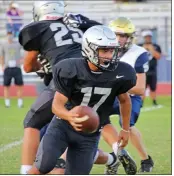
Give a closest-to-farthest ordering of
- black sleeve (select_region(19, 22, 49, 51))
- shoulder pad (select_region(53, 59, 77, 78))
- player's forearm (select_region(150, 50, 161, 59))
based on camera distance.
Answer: shoulder pad (select_region(53, 59, 77, 78)) → black sleeve (select_region(19, 22, 49, 51)) → player's forearm (select_region(150, 50, 161, 59))

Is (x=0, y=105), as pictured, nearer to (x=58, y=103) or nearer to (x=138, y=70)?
(x=138, y=70)

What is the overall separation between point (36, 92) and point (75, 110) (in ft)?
38.4

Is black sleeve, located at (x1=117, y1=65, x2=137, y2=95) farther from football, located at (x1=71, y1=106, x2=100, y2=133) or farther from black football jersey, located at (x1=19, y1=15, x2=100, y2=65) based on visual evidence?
black football jersey, located at (x1=19, y1=15, x2=100, y2=65)

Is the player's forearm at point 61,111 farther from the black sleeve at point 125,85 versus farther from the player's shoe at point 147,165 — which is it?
the player's shoe at point 147,165

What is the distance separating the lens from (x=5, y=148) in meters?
7.67

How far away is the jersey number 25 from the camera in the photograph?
17.9 ft

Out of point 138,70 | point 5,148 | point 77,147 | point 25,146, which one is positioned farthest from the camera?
point 5,148

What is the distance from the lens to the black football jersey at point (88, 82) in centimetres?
461

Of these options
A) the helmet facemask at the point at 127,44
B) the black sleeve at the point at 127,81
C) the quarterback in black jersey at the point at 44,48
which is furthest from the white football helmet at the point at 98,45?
the helmet facemask at the point at 127,44

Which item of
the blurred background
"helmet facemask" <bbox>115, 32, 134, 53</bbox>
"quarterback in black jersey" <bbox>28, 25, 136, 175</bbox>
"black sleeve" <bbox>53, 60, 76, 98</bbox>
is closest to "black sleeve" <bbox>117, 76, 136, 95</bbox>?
"quarterback in black jersey" <bbox>28, 25, 136, 175</bbox>

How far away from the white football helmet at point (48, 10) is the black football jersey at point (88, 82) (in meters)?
1.07

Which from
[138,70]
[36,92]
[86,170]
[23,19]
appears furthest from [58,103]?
[23,19]

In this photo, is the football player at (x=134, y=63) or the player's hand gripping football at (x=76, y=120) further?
the football player at (x=134, y=63)

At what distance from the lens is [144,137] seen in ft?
30.0
